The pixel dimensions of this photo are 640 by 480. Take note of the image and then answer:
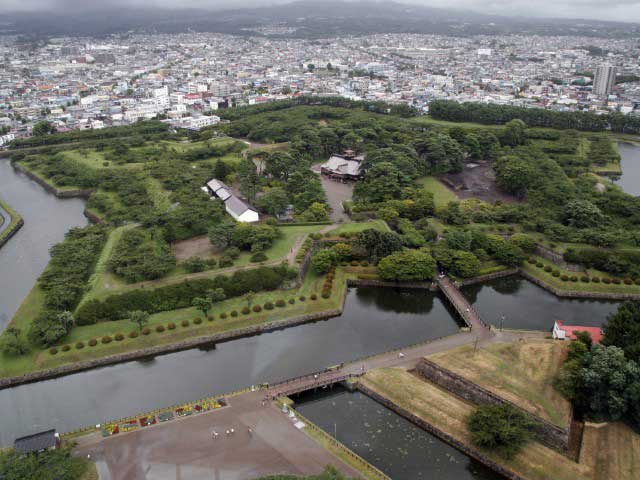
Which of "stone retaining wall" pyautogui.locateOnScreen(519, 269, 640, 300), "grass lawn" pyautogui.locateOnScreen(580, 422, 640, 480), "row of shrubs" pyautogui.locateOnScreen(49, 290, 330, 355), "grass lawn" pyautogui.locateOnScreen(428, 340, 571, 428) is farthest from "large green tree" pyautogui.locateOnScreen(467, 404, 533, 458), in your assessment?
"stone retaining wall" pyautogui.locateOnScreen(519, 269, 640, 300)

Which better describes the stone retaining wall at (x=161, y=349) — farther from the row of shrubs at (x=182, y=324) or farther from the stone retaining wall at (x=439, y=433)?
the stone retaining wall at (x=439, y=433)

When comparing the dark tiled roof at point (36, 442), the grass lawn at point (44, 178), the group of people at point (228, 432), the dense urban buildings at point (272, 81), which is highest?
the dense urban buildings at point (272, 81)

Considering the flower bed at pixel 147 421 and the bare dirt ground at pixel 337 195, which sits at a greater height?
the bare dirt ground at pixel 337 195

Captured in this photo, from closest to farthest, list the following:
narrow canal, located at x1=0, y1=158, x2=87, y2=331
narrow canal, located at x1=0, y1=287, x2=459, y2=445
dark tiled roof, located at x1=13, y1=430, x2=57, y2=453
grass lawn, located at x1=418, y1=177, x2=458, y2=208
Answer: dark tiled roof, located at x1=13, y1=430, x2=57, y2=453 → narrow canal, located at x1=0, y1=287, x2=459, y2=445 → narrow canal, located at x1=0, y1=158, x2=87, y2=331 → grass lawn, located at x1=418, y1=177, x2=458, y2=208

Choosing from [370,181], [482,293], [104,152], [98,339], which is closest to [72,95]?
[104,152]

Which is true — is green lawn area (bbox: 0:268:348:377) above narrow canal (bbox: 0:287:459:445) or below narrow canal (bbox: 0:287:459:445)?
above

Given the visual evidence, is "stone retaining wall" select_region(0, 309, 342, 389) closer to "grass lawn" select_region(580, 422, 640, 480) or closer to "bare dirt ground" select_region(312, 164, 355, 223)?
"bare dirt ground" select_region(312, 164, 355, 223)


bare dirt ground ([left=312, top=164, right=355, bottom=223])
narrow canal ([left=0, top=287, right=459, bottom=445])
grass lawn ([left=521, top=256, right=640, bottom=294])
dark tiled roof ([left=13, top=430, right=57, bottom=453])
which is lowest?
narrow canal ([left=0, top=287, right=459, bottom=445])

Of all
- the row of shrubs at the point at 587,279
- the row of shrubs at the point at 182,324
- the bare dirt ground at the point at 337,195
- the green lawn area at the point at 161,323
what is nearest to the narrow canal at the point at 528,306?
the row of shrubs at the point at 587,279

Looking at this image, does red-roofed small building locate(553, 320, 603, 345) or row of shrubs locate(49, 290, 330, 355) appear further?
row of shrubs locate(49, 290, 330, 355)
